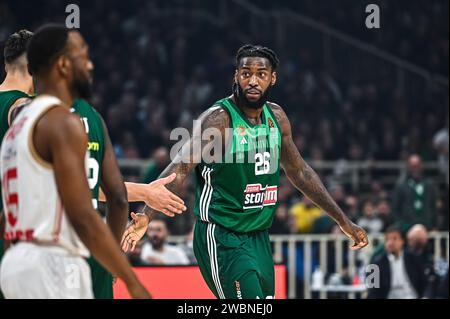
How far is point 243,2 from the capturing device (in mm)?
23109

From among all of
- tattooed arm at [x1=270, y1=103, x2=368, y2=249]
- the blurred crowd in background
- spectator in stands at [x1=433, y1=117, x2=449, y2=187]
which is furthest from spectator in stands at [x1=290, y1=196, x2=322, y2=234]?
tattooed arm at [x1=270, y1=103, x2=368, y2=249]

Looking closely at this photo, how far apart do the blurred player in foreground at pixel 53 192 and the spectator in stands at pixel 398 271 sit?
783 centimetres

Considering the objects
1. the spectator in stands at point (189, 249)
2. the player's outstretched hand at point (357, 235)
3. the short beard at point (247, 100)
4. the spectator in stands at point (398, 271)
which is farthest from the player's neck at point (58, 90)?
the spectator in stands at point (398, 271)

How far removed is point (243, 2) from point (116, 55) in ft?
14.7

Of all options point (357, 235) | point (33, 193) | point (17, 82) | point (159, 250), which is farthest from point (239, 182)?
point (159, 250)

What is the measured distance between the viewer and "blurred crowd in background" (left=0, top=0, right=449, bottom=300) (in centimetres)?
1627

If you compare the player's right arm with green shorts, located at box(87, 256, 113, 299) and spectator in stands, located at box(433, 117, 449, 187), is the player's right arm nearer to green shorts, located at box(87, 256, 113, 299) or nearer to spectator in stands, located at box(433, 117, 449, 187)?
green shorts, located at box(87, 256, 113, 299)

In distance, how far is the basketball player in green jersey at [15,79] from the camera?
6.45 m

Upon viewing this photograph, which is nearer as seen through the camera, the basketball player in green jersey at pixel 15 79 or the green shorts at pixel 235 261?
the basketball player in green jersey at pixel 15 79

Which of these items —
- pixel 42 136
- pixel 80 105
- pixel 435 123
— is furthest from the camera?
pixel 435 123

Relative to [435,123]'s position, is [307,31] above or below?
above

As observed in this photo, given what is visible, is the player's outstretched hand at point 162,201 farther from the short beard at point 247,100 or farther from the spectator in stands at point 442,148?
the spectator in stands at point 442,148
